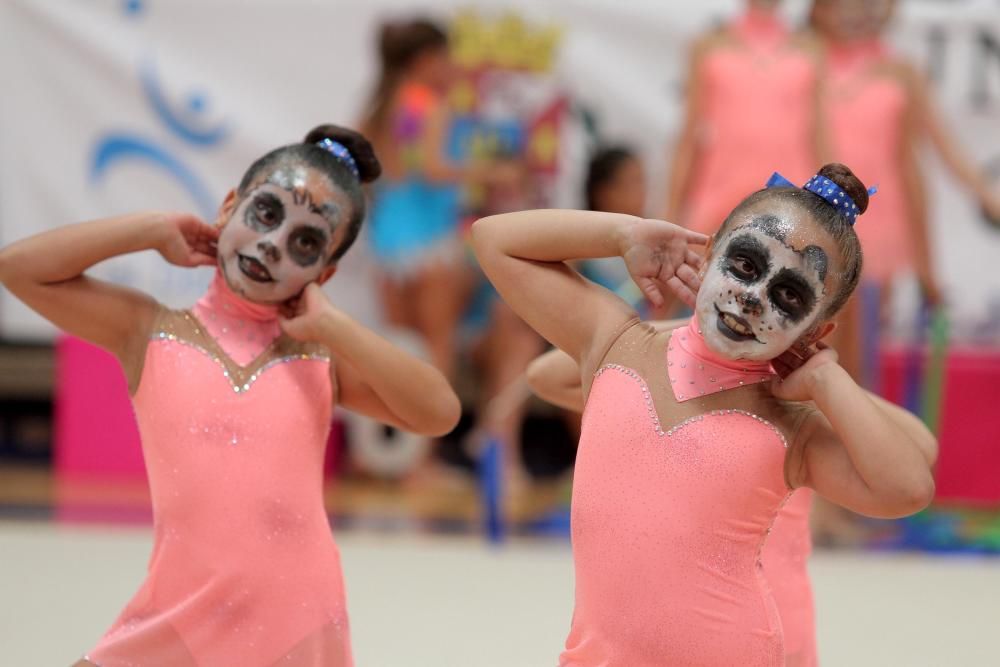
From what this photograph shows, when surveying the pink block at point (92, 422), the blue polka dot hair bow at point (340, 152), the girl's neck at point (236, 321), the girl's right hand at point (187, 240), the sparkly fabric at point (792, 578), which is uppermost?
the blue polka dot hair bow at point (340, 152)

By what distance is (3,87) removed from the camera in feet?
17.4

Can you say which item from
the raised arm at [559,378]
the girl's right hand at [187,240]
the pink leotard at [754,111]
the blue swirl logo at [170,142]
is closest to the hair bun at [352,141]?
the girl's right hand at [187,240]

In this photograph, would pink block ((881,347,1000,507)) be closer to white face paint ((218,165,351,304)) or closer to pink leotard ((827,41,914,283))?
pink leotard ((827,41,914,283))

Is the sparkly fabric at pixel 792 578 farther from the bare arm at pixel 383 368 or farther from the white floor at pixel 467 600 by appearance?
the white floor at pixel 467 600

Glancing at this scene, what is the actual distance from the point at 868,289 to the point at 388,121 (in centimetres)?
200

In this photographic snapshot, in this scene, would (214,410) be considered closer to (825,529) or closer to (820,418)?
(820,418)

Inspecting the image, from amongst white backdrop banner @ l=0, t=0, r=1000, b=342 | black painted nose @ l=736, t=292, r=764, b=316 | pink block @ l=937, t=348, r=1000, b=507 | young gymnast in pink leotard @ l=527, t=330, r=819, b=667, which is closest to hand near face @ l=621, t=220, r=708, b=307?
black painted nose @ l=736, t=292, r=764, b=316

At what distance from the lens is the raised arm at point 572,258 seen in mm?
2033

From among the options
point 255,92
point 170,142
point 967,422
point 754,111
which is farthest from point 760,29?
point 170,142

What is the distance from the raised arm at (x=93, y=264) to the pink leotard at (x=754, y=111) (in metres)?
2.90

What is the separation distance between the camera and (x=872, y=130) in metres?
4.95

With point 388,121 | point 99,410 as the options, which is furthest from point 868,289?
point 99,410

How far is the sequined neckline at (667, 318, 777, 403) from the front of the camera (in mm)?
1997

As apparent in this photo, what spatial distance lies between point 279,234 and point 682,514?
A: 0.82 meters
